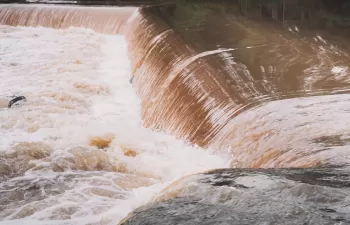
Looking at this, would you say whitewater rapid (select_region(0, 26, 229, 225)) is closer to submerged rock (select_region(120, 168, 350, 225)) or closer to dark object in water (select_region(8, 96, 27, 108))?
dark object in water (select_region(8, 96, 27, 108))

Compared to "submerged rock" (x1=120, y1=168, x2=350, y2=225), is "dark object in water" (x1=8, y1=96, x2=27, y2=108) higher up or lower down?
higher up

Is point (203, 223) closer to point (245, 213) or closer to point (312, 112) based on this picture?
point (245, 213)

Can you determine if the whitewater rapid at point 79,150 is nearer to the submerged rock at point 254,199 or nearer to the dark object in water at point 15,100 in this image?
the dark object in water at point 15,100

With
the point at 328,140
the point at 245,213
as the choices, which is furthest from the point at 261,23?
the point at 245,213

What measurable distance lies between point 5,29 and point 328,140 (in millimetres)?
11513

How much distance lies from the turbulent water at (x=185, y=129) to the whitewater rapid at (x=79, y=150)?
0.02 m

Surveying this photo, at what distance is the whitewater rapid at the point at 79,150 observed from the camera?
14.3ft

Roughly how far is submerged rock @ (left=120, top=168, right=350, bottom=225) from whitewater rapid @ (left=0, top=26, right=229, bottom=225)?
1024 mm

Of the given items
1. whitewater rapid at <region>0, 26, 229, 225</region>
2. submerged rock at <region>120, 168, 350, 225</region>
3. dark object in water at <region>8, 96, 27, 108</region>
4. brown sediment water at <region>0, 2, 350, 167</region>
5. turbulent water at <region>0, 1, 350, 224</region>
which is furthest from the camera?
dark object in water at <region>8, 96, 27, 108</region>

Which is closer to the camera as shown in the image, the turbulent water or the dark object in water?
the turbulent water

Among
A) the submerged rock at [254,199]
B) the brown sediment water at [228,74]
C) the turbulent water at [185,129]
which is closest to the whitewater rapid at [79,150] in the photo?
the turbulent water at [185,129]

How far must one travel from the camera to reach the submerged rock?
273cm

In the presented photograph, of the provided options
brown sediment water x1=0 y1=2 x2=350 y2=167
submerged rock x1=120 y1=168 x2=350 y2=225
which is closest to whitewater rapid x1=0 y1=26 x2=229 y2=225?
brown sediment water x1=0 y1=2 x2=350 y2=167

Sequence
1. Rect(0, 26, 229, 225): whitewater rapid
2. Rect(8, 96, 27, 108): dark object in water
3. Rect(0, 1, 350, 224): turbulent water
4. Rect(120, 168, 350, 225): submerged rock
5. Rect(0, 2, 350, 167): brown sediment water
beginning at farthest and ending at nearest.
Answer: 1. Rect(8, 96, 27, 108): dark object in water
2. Rect(0, 2, 350, 167): brown sediment water
3. Rect(0, 26, 229, 225): whitewater rapid
4. Rect(0, 1, 350, 224): turbulent water
5. Rect(120, 168, 350, 225): submerged rock
